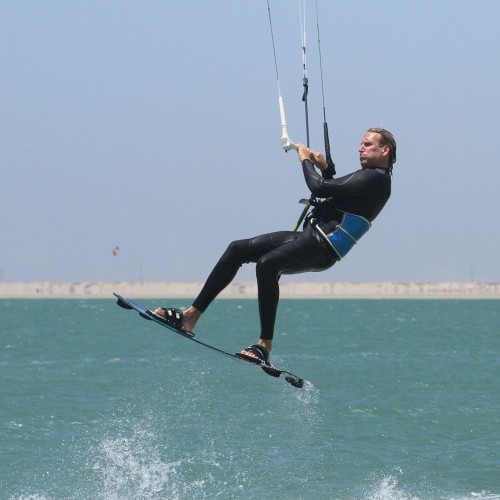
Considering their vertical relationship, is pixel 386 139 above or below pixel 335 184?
above

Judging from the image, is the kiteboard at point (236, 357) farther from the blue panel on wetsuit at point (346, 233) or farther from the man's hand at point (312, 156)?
the man's hand at point (312, 156)

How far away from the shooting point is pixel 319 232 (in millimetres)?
12781

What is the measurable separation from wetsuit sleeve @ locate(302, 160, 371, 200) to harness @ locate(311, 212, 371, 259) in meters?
0.25

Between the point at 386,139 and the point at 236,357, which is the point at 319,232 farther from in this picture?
the point at 236,357

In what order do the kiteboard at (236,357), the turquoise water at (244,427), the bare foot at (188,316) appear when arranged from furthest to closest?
the turquoise water at (244,427) → the bare foot at (188,316) → the kiteboard at (236,357)

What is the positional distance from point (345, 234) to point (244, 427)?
15.4m

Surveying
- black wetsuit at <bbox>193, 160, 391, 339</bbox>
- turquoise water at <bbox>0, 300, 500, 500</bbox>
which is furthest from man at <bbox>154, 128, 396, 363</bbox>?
turquoise water at <bbox>0, 300, 500, 500</bbox>

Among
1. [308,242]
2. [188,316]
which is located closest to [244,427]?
[188,316]

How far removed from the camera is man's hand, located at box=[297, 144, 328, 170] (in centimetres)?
1264

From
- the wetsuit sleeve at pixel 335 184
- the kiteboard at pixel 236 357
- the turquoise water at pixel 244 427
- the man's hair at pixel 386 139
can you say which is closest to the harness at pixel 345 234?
the wetsuit sleeve at pixel 335 184

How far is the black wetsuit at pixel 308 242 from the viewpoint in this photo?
12.6 meters

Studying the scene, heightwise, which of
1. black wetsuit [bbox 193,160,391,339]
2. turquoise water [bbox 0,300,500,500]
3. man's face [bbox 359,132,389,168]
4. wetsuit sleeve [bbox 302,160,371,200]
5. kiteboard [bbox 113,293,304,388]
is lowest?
turquoise water [bbox 0,300,500,500]

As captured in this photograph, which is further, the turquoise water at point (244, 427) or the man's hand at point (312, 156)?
the turquoise water at point (244, 427)

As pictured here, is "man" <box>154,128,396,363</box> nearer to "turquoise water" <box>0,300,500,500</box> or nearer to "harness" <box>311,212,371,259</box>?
"harness" <box>311,212,371,259</box>
